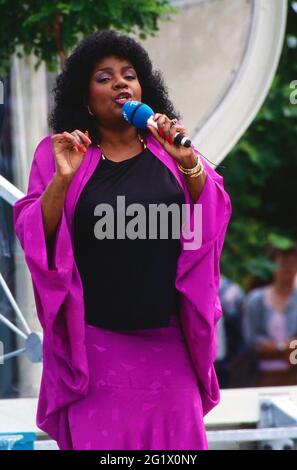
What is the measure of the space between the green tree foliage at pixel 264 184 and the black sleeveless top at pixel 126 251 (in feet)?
11.3

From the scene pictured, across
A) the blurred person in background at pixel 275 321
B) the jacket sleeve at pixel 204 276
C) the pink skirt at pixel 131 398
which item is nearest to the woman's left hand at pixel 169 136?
the jacket sleeve at pixel 204 276

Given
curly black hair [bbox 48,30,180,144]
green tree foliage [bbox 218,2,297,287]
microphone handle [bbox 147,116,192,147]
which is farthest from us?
green tree foliage [bbox 218,2,297,287]

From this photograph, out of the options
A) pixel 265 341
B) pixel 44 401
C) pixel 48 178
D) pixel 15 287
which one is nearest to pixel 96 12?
pixel 15 287

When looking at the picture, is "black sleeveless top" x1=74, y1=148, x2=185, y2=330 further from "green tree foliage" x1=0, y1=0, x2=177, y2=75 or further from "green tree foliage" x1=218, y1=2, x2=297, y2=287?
"green tree foliage" x1=218, y1=2, x2=297, y2=287

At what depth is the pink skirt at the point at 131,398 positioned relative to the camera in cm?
308

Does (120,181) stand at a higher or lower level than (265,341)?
higher

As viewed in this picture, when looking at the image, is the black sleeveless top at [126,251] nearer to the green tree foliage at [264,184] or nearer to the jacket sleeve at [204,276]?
the jacket sleeve at [204,276]

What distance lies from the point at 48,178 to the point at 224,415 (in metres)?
1.94

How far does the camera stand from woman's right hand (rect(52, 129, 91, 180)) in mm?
2953

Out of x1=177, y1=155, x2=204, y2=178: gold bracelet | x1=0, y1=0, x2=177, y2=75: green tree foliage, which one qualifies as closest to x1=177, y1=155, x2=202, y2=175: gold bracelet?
x1=177, y1=155, x2=204, y2=178: gold bracelet

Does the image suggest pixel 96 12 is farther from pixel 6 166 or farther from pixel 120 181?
pixel 120 181

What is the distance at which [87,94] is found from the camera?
326 cm

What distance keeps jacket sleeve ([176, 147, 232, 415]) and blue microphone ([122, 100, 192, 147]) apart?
7.7 inches

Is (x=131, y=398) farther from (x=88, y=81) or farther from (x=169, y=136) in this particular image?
(x=88, y=81)
